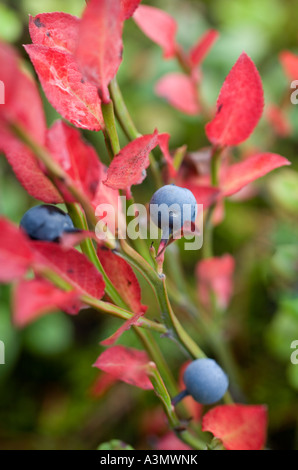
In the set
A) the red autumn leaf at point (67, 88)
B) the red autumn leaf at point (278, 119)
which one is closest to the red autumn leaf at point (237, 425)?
the red autumn leaf at point (67, 88)

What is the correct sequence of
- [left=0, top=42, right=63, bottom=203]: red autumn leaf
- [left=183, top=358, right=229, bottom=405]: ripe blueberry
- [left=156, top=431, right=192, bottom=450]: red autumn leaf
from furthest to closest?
[left=156, top=431, right=192, bottom=450]: red autumn leaf
[left=183, top=358, right=229, bottom=405]: ripe blueberry
[left=0, top=42, right=63, bottom=203]: red autumn leaf

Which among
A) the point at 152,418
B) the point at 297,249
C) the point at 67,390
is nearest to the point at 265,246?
the point at 297,249

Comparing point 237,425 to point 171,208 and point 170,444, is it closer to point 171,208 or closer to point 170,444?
point 170,444

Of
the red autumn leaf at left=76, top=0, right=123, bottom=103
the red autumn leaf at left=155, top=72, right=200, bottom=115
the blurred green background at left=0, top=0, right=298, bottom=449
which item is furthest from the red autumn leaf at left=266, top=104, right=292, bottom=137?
the red autumn leaf at left=76, top=0, right=123, bottom=103

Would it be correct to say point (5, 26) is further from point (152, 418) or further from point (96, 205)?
point (152, 418)

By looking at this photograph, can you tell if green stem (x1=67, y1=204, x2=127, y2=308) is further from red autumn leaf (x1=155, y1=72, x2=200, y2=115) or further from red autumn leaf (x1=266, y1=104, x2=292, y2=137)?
red autumn leaf (x1=266, y1=104, x2=292, y2=137)

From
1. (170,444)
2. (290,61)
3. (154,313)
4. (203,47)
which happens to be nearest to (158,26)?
(203,47)

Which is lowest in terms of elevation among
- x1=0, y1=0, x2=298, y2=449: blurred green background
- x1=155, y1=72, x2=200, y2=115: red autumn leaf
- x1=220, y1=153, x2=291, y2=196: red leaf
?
x1=0, y1=0, x2=298, y2=449: blurred green background
